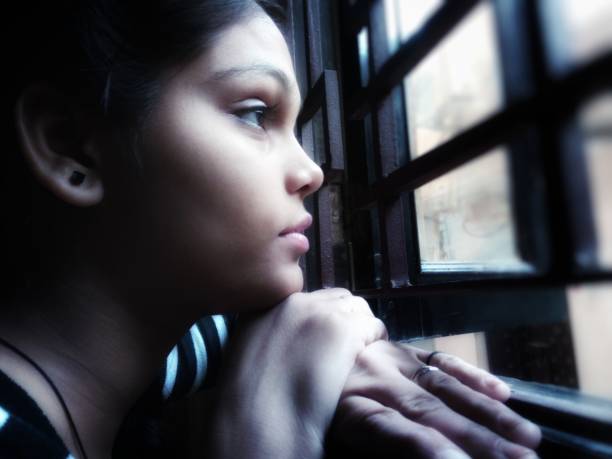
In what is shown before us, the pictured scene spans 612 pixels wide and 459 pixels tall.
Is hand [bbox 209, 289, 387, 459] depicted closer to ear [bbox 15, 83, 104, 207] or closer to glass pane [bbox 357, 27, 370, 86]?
ear [bbox 15, 83, 104, 207]

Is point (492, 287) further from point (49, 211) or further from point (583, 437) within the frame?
point (49, 211)

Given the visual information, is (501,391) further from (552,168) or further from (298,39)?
(298,39)

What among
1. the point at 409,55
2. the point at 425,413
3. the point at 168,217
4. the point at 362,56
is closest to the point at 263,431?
the point at 425,413

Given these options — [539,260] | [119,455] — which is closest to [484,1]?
[539,260]

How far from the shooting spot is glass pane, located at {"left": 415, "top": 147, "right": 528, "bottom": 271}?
1.34 feet

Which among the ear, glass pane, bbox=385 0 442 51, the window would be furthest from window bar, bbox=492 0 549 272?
the ear

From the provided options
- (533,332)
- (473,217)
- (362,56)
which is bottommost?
(533,332)

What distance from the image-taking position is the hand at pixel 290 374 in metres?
0.47

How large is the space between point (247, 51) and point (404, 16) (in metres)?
0.24

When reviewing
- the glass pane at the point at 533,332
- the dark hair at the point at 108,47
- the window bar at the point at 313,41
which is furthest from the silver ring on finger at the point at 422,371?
the window bar at the point at 313,41

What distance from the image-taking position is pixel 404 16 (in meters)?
0.57

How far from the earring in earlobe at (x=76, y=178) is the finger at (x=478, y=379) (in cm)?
56

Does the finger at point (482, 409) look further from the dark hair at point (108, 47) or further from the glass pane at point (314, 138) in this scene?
the glass pane at point (314, 138)

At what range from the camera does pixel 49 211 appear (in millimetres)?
604
